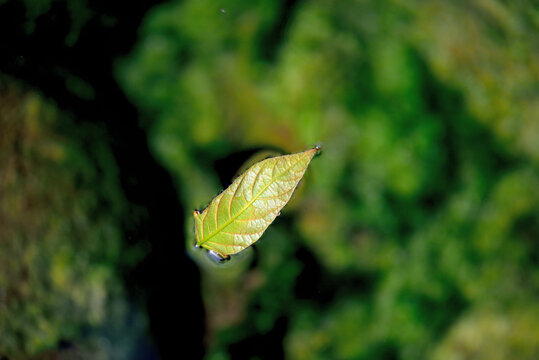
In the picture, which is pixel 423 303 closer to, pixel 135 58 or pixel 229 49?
pixel 229 49

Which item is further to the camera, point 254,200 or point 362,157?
point 362,157

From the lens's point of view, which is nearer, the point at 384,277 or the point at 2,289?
the point at 2,289

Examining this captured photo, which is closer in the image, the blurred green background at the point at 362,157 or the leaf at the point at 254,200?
the leaf at the point at 254,200

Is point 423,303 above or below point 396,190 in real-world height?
below

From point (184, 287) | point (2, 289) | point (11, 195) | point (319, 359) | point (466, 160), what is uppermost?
point (11, 195)

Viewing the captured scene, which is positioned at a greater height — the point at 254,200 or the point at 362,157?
the point at 254,200

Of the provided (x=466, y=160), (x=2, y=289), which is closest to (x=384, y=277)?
(x=466, y=160)
